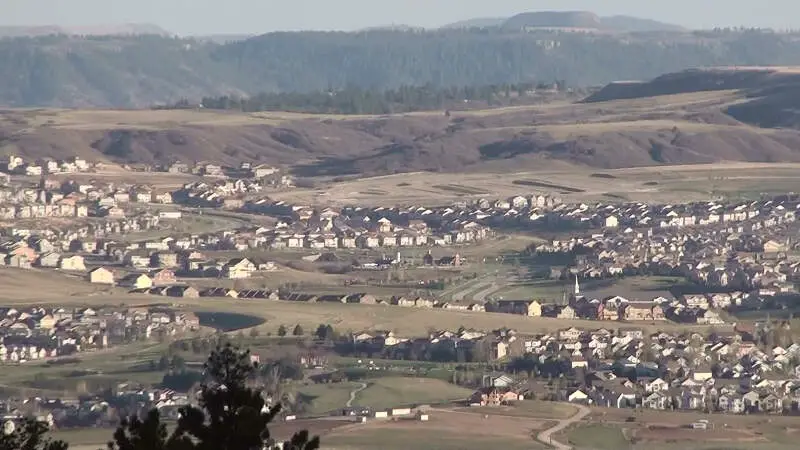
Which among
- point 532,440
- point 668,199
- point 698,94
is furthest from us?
point 698,94

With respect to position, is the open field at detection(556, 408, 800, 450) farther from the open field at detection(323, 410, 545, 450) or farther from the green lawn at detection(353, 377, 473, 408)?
the green lawn at detection(353, 377, 473, 408)

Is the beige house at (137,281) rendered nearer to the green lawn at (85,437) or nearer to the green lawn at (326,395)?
the green lawn at (326,395)

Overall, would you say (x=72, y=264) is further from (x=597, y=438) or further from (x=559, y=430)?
(x=597, y=438)

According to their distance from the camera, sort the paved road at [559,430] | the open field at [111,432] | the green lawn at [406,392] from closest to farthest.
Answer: the open field at [111,432] < the paved road at [559,430] < the green lawn at [406,392]

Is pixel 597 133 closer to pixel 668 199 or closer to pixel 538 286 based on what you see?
pixel 668 199

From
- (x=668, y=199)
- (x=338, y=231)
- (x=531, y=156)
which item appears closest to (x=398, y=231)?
(x=338, y=231)

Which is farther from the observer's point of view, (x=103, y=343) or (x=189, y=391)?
(x=103, y=343)

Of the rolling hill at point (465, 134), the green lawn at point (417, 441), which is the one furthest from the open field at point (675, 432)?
the rolling hill at point (465, 134)
